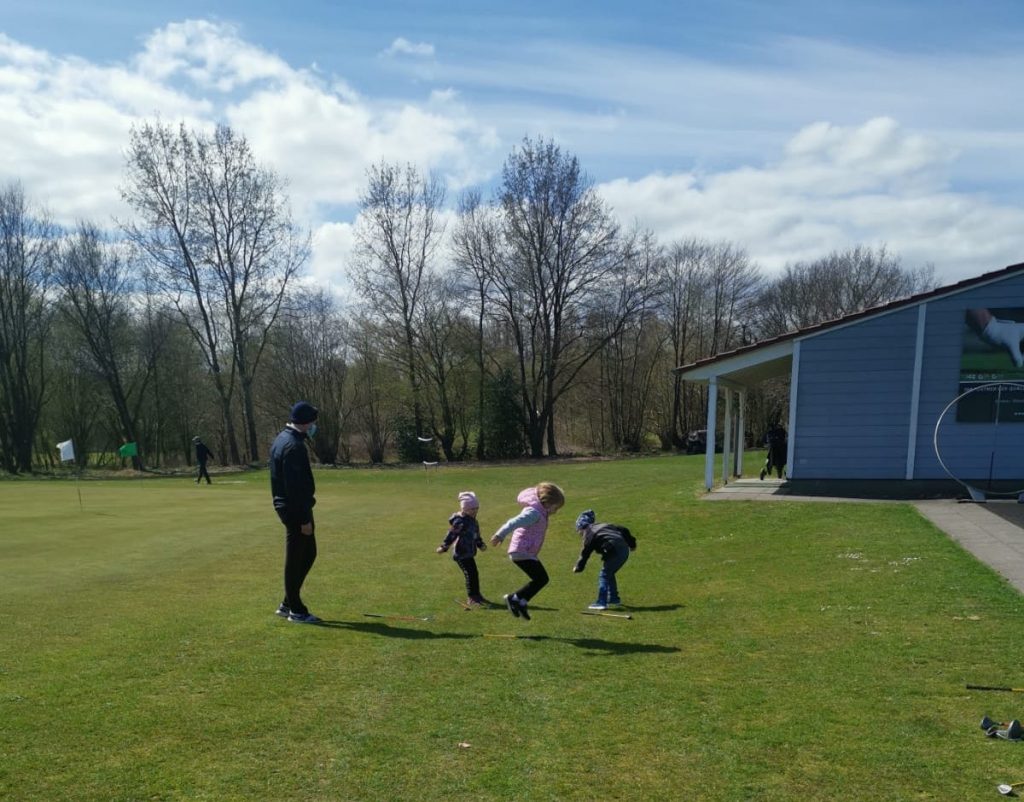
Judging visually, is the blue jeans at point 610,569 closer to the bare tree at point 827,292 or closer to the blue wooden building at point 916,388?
the blue wooden building at point 916,388

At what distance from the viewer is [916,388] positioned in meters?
16.4

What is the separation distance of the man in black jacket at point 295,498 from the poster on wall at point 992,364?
1497cm

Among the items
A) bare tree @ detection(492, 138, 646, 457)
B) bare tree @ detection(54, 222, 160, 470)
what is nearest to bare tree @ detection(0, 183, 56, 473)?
bare tree @ detection(54, 222, 160, 470)

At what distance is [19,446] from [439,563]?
1907 inches

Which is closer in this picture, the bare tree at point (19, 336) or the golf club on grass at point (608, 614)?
the golf club on grass at point (608, 614)

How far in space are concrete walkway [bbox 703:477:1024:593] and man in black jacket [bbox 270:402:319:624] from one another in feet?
25.0

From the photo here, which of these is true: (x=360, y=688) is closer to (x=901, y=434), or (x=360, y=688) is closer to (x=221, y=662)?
(x=221, y=662)

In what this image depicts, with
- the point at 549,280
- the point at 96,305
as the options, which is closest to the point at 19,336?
the point at 96,305

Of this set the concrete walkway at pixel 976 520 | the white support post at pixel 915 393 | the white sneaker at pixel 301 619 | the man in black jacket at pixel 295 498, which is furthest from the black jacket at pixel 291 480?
the white support post at pixel 915 393

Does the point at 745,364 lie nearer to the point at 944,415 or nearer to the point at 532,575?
the point at 944,415

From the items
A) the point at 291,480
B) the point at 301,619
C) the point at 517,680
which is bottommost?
the point at 301,619

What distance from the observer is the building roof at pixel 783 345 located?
625 inches

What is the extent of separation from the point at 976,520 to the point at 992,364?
5080 mm

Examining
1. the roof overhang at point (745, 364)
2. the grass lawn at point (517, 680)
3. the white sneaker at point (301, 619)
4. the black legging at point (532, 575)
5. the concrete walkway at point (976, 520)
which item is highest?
the roof overhang at point (745, 364)
